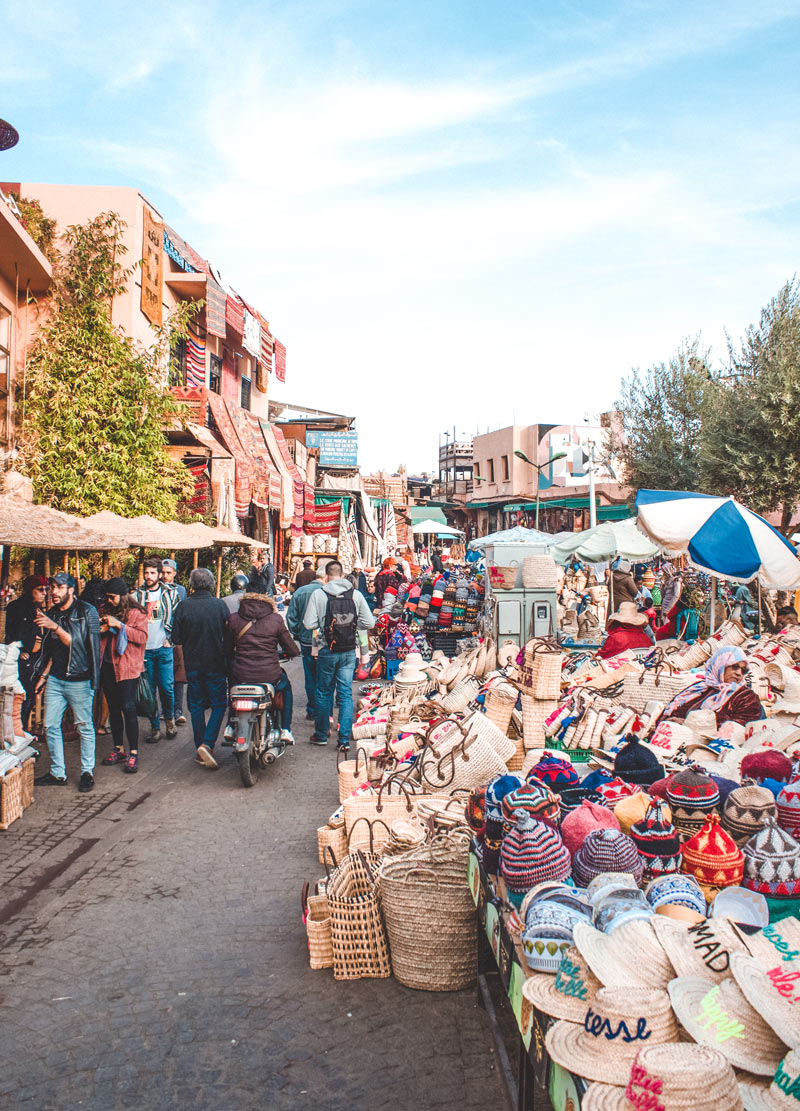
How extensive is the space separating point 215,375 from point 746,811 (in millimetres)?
21711

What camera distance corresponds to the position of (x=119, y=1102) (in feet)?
10.5

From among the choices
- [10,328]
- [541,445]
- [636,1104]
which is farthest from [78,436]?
[541,445]

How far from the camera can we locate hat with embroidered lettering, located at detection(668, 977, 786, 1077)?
2.05 m

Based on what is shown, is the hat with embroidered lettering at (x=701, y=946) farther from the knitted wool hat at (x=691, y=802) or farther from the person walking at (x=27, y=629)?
the person walking at (x=27, y=629)

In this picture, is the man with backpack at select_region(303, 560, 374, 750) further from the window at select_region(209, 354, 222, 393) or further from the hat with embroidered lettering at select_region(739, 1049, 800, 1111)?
the window at select_region(209, 354, 222, 393)

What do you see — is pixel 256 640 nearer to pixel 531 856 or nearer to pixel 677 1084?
pixel 531 856

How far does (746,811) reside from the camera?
11.6 ft

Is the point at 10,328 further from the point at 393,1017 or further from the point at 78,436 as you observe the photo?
the point at 393,1017

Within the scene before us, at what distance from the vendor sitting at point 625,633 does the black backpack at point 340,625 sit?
9.02ft

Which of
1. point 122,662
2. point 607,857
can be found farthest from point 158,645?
point 607,857

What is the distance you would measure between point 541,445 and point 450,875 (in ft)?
169

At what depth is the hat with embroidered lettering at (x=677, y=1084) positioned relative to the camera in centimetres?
196

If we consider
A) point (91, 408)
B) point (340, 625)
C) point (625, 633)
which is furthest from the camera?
point (91, 408)

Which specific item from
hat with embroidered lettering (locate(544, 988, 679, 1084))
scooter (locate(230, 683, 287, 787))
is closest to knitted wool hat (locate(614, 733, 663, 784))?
hat with embroidered lettering (locate(544, 988, 679, 1084))
